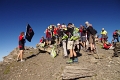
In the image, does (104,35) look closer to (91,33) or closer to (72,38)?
(91,33)

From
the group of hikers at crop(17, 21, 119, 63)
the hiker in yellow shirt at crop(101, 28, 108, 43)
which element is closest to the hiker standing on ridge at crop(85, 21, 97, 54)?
the group of hikers at crop(17, 21, 119, 63)

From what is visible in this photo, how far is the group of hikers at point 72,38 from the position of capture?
43.7ft

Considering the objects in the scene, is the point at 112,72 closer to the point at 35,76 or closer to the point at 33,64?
the point at 35,76

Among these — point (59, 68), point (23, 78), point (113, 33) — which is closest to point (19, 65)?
point (23, 78)

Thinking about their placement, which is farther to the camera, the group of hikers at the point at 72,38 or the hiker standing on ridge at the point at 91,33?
the hiker standing on ridge at the point at 91,33

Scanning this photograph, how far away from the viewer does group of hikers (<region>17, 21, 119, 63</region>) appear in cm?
1333

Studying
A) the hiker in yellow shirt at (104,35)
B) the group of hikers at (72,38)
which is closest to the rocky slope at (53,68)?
the group of hikers at (72,38)

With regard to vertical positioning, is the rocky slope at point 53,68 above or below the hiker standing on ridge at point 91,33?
below

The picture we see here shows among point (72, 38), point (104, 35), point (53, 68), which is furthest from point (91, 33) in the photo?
point (104, 35)

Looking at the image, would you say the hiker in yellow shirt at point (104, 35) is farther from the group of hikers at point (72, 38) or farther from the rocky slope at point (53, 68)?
the rocky slope at point (53, 68)

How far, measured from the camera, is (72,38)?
43.6 ft

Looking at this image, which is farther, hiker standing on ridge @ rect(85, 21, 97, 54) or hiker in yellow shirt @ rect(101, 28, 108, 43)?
hiker in yellow shirt @ rect(101, 28, 108, 43)

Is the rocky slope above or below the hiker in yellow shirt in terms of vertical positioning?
below

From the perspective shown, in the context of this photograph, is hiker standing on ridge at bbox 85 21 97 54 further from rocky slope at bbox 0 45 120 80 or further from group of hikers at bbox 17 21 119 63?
rocky slope at bbox 0 45 120 80
